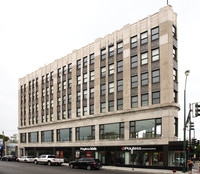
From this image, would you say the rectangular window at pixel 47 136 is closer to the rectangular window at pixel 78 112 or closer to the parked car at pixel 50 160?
the rectangular window at pixel 78 112

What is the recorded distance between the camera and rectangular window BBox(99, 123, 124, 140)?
1603 inches

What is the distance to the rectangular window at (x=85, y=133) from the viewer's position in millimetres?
46031

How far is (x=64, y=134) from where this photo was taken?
5316 centimetres

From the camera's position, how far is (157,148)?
34969mm

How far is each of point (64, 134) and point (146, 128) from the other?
21.6 m

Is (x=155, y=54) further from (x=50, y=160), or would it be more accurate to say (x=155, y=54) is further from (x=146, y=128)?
(x=50, y=160)

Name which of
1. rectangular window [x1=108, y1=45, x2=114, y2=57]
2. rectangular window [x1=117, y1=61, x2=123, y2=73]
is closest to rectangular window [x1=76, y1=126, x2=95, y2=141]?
rectangular window [x1=117, y1=61, x2=123, y2=73]

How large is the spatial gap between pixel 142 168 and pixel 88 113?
1511 cm

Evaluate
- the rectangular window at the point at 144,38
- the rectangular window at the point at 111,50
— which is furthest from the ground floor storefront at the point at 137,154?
the rectangular window at the point at 111,50

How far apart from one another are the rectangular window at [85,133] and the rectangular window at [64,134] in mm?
2631

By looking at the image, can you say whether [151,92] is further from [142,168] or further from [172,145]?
[142,168]

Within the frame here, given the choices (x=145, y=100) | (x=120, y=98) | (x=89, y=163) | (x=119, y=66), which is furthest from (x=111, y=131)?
(x=119, y=66)

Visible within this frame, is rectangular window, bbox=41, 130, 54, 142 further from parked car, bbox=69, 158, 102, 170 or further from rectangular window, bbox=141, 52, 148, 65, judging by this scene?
rectangular window, bbox=141, 52, 148, 65

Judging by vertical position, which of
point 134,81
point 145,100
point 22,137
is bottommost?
point 22,137
